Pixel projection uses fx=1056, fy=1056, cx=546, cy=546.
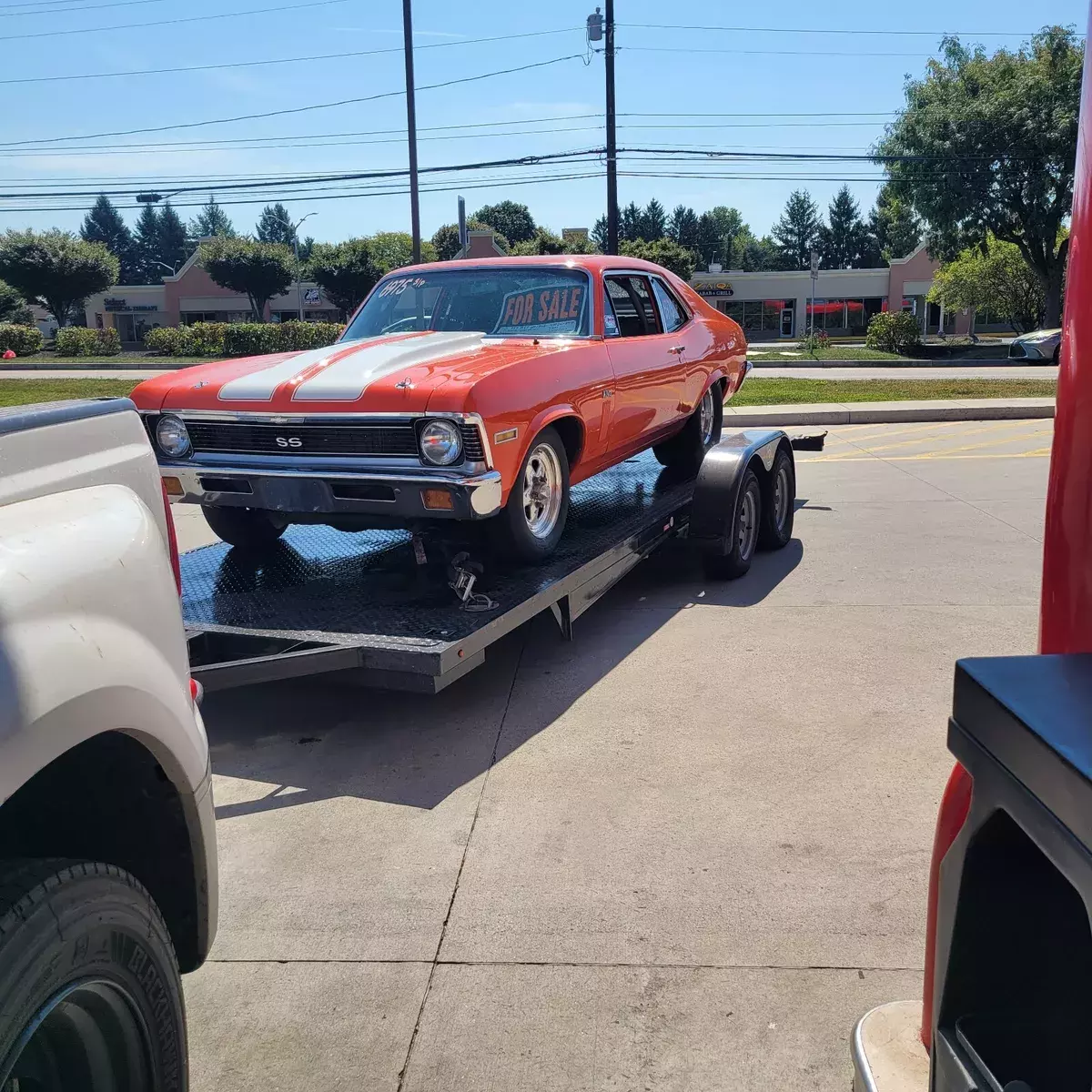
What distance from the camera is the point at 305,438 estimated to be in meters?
5.06

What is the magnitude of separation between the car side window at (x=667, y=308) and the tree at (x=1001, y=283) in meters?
39.5

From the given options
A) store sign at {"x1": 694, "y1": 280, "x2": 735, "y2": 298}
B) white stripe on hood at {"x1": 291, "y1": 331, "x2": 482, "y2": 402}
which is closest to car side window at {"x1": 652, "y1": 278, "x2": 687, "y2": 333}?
white stripe on hood at {"x1": 291, "y1": 331, "x2": 482, "y2": 402}

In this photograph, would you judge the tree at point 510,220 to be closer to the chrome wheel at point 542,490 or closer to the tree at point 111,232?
the tree at point 111,232

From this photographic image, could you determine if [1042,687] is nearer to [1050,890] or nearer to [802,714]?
[1050,890]

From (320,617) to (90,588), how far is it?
2983mm

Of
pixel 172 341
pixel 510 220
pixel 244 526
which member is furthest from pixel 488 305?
pixel 510 220

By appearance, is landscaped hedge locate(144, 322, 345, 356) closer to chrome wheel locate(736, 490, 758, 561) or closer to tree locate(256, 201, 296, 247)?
chrome wheel locate(736, 490, 758, 561)

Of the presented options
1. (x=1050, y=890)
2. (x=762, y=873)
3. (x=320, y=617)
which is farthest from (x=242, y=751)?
(x=1050, y=890)

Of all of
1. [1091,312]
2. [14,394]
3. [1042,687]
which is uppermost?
[1091,312]

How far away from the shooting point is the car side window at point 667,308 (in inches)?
295

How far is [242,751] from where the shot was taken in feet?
14.9

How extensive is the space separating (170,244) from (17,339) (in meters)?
97.1

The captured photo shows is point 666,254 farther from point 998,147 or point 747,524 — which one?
point 747,524

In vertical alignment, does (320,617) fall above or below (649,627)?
above
